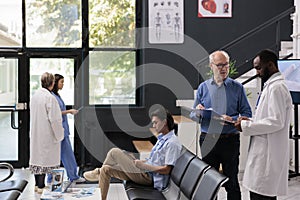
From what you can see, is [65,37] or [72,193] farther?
[65,37]

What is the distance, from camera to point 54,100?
6.03 metres

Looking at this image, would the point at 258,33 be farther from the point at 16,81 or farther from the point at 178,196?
the point at 178,196

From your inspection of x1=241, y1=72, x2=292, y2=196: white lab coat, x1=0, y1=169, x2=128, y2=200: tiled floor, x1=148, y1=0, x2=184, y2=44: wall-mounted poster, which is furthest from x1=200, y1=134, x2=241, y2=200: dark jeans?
x1=148, y1=0, x2=184, y2=44: wall-mounted poster

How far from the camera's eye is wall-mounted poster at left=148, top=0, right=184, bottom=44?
8.34 meters

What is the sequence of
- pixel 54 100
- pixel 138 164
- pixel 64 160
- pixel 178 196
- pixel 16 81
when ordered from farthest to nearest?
pixel 16 81 < pixel 64 160 < pixel 54 100 < pixel 138 164 < pixel 178 196

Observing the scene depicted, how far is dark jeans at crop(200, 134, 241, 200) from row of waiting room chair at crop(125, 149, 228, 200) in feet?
0.84

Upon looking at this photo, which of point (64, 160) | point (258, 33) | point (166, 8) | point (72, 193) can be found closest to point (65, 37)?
point (166, 8)

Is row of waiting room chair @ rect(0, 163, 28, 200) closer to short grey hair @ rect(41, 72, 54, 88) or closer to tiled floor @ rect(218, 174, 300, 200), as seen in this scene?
short grey hair @ rect(41, 72, 54, 88)

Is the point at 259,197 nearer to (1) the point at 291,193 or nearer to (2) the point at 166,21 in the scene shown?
(1) the point at 291,193

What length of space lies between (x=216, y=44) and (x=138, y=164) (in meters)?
4.13

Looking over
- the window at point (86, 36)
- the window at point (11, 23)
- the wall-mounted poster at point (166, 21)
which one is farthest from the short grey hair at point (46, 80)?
the wall-mounted poster at point (166, 21)

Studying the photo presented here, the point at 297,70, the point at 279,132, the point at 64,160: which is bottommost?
the point at 64,160

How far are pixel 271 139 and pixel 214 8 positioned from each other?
4.86 metres

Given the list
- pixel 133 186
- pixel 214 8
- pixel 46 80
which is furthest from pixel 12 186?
pixel 214 8
